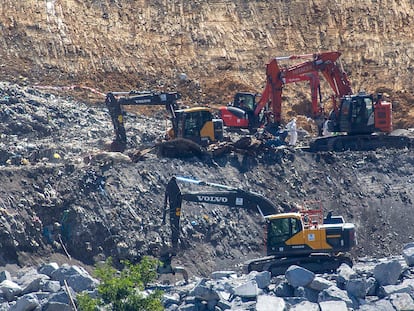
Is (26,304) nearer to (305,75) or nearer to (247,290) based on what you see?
(247,290)

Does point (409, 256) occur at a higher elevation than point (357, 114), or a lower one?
lower

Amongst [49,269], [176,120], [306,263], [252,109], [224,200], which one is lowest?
[306,263]

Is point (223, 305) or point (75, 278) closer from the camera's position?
point (223, 305)

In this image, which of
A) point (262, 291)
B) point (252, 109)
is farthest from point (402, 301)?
point (252, 109)

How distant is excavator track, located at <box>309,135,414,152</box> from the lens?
3681cm

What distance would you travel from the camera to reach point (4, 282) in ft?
80.2

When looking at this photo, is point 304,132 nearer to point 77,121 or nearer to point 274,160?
point 274,160

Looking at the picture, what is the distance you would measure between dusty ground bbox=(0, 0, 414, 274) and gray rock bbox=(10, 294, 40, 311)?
584 centimetres

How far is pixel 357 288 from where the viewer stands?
23938 mm

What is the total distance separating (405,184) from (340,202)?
232 cm

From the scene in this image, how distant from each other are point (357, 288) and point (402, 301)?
0.98 meters

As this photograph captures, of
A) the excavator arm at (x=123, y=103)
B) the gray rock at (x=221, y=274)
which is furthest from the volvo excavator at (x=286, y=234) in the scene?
the excavator arm at (x=123, y=103)

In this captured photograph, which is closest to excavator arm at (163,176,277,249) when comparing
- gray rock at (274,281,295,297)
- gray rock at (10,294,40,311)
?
gray rock at (274,281,295,297)

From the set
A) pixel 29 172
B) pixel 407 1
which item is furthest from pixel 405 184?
pixel 407 1
